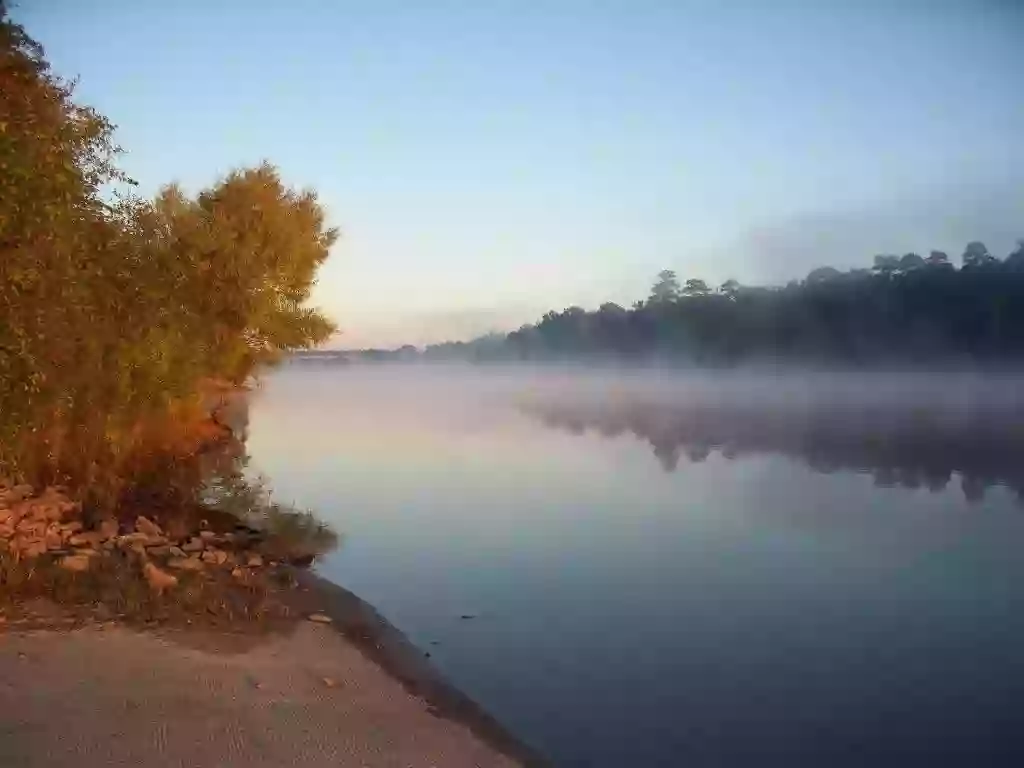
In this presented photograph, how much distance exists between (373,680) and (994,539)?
508 inches

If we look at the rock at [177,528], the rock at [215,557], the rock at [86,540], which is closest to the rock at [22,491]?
the rock at [177,528]

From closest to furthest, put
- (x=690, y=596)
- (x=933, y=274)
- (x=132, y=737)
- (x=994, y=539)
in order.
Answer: (x=132, y=737) < (x=690, y=596) < (x=994, y=539) < (x=933, y=274)

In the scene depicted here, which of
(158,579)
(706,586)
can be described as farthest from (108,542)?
(706,586)

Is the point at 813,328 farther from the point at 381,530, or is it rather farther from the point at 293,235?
the point at 381,530

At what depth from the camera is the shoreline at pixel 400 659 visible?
7.11 m

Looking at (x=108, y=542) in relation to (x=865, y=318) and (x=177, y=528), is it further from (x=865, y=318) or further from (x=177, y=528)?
(x=865, y=318)

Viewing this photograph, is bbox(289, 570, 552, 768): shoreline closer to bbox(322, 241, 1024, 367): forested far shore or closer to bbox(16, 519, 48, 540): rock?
bbox(16, 519, 48, 540): rock

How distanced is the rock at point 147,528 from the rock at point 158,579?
8.24 ft

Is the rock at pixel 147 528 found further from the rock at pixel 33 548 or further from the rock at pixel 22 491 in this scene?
the rock at pixel 33 548

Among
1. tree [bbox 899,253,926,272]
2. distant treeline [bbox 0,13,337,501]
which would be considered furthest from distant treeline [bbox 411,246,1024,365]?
distant treeline [bbox 0,13,337,501]

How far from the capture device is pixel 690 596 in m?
11.9

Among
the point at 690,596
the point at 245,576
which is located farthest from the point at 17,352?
the point at 690,596

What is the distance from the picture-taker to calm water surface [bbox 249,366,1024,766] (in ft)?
25.9

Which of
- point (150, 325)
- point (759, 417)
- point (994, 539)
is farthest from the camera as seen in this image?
point (759, 417)
